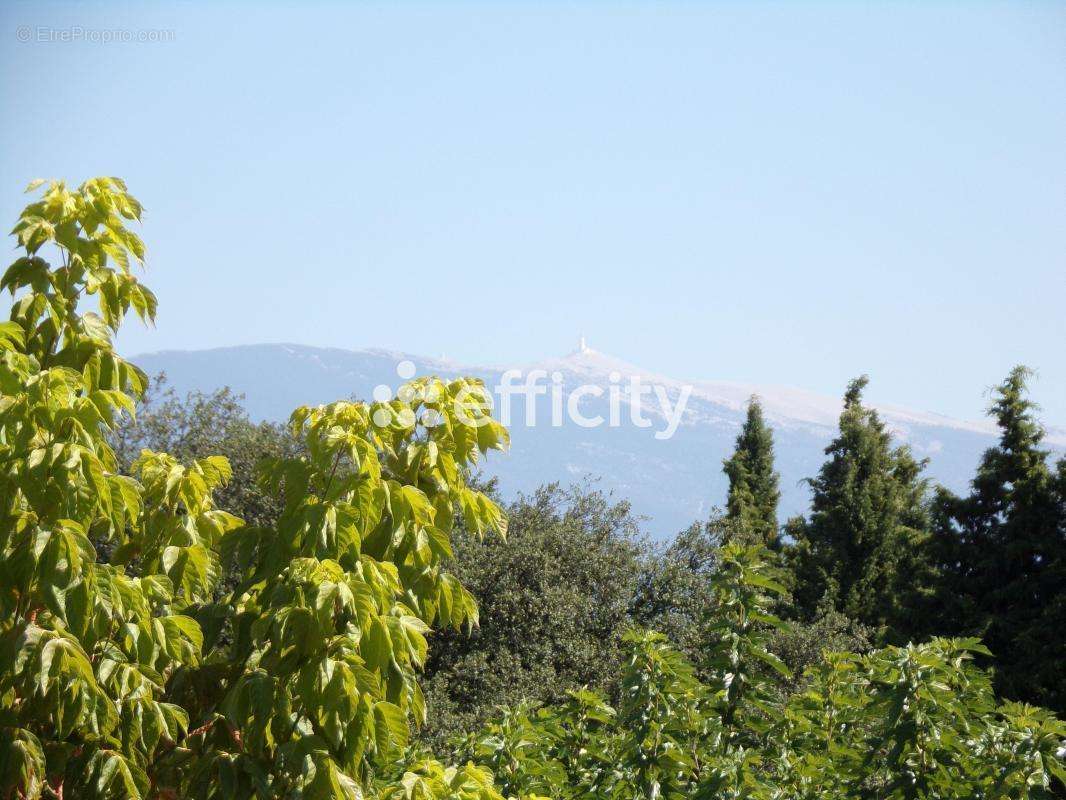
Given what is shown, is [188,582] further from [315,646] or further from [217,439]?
[217,439]

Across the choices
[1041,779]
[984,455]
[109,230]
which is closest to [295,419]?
[109,230]

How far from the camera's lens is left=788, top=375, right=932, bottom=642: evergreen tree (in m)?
A: 30.3

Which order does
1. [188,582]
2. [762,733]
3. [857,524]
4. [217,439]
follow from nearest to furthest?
[188,582] < [762,733] < [217,439] < [857,524]

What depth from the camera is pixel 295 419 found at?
4.64 meters

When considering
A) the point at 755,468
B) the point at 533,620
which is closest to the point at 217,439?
the point at 533,620

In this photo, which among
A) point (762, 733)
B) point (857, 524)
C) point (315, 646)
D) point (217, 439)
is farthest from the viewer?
point (857, 524)

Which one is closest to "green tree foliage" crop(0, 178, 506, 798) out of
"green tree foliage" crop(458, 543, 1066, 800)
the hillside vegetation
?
the hillside vegetation

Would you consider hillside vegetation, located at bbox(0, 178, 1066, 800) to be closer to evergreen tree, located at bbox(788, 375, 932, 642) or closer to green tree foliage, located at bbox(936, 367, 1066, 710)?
green tree foliage, located at bbox(936, 367, 1066, 710)

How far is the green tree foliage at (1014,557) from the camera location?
2047 centimetres

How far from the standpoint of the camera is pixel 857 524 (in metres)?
31.5

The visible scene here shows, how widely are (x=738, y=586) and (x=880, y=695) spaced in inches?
40.1

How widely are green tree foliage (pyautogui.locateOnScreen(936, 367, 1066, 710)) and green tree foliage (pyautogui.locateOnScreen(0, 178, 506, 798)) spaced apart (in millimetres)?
18932

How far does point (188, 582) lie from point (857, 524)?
29.2 meters

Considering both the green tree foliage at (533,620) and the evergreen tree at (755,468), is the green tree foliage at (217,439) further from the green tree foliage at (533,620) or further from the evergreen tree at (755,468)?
the evergreen tree at (755,468)
